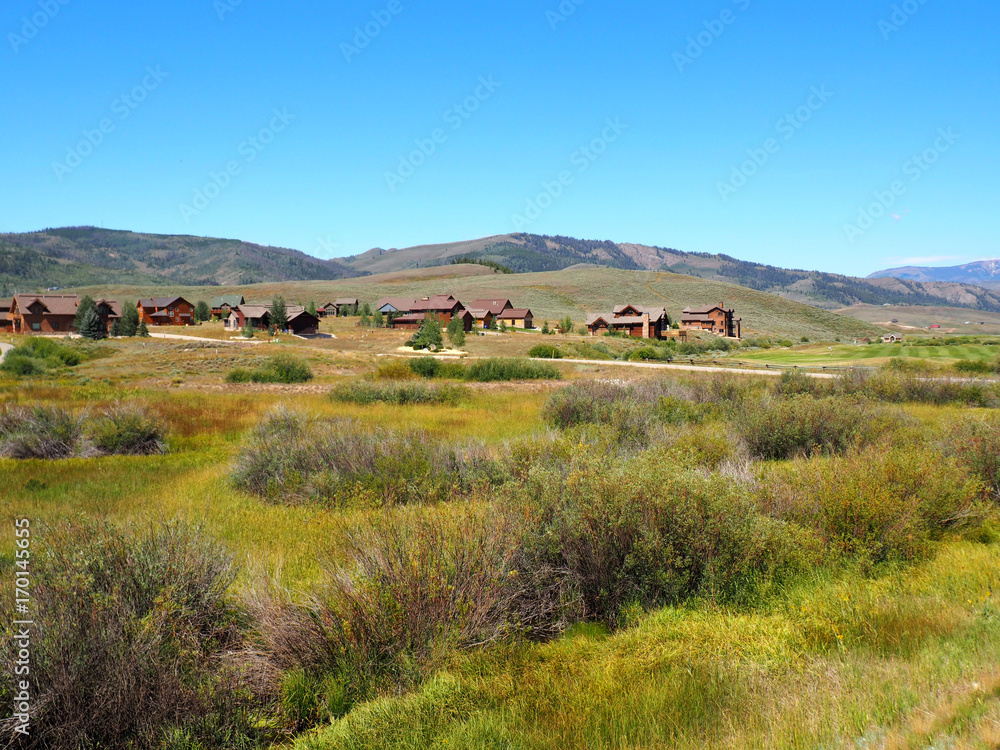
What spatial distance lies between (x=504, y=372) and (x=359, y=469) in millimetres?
25053

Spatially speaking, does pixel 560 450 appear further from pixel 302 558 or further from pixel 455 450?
pixel 302 558

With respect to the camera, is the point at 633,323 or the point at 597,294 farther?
the point at 597,294

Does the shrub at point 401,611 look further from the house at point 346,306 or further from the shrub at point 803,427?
the house at point 346,306

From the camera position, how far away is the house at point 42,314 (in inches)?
3179

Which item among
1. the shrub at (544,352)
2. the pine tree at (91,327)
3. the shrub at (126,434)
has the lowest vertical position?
the shrub at (544,352)

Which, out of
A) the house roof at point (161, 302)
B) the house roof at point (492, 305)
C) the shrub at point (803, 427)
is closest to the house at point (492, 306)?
the house roof at point (492, 305)

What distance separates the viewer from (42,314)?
81.2 meters

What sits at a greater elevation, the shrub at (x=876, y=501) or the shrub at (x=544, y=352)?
the shrub at (x=876, y=501)

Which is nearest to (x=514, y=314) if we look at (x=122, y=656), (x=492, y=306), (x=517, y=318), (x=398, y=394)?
(x=517, y=318)

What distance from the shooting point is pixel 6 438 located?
12320 mm

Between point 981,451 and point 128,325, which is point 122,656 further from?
point 128,325

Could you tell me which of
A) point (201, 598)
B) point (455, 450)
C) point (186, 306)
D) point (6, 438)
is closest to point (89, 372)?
point (6, 438)

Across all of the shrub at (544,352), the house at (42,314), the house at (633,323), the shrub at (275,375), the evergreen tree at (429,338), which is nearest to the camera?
the shrub at (275,375)

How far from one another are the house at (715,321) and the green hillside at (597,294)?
11454 mm
